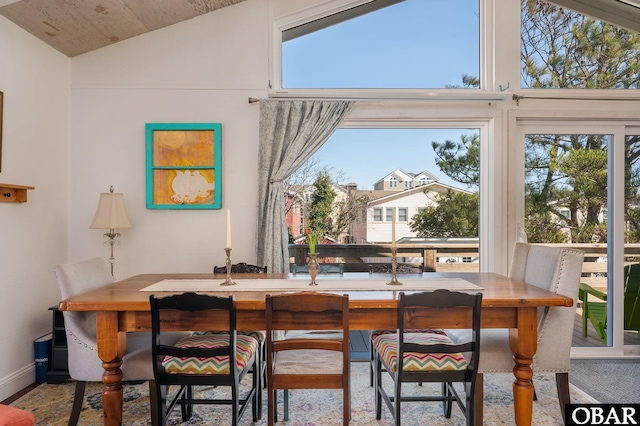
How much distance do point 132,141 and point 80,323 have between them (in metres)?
1.76

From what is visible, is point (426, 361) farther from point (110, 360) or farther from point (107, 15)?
point (107, 15)

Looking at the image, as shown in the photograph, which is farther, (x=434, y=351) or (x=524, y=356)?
(x=524, y=356)

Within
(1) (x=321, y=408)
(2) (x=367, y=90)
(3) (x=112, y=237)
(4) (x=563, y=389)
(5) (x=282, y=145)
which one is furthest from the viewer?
(2) (x=367, y=90)

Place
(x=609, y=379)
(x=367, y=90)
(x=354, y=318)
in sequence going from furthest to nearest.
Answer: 1. (x=367, y=90)
2. (x=609, y=379)
3. (x=354, y=318)

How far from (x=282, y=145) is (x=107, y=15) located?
62.2 inches

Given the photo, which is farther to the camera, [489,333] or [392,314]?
[489,333]

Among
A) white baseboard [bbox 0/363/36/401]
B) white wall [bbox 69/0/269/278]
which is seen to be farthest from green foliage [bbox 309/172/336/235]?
white baseboard [bbox 0/363/36/401]

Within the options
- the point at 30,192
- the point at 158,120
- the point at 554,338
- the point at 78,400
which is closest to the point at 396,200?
the point at 554,338

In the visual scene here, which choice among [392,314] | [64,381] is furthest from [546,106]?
[64,381]

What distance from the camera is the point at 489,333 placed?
2.39 meters

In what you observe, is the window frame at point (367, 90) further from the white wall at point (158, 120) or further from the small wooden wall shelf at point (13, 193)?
the small wooden wall shelf at point (13, 193)

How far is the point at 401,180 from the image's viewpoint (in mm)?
3576

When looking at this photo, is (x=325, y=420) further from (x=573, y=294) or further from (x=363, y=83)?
(x=363, y=83)

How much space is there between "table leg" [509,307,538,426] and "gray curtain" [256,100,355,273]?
6.01 feet
